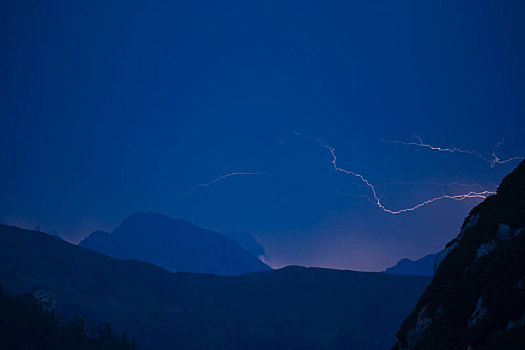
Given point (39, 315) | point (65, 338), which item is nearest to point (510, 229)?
point (65, 338)

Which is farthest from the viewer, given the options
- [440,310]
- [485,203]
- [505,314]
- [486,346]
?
[485,203]

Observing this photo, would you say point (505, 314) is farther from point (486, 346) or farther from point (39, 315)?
point (39, 315)

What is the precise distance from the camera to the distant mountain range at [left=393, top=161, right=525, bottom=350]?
66.6ft

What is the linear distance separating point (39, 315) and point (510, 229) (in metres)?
137

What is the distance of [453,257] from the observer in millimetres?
33406

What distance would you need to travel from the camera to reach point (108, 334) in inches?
5615

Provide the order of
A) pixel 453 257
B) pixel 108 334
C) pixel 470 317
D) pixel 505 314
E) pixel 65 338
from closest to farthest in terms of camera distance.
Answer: pixel 505 314
pixel 470 317
pixel 453 257
pixel 65 338
pixel 108 334

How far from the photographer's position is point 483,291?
2381cm

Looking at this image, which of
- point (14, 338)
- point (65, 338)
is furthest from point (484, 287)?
point (65, 338)

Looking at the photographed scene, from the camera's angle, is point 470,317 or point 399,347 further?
point 399,347

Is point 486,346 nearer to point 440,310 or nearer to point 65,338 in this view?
point 440,310

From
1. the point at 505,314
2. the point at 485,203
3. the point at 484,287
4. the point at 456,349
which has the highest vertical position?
the point at 485,203

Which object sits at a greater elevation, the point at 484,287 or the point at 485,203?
the point at 485,203

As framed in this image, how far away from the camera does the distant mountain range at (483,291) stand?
20297 mm
